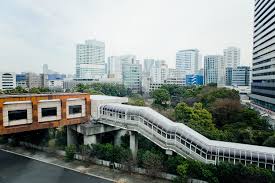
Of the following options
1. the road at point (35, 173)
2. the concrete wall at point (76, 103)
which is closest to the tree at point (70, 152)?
the road at point (35, 173)

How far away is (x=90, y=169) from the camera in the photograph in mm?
31312

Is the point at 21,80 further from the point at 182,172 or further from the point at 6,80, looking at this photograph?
the point at 182,172

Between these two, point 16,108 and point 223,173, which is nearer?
point 223,173

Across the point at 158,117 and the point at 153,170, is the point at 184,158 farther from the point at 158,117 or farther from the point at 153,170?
the point at 158,117

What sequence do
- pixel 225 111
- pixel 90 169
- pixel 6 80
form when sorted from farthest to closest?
pixel 6 80 → pixel 225 111 → pixel 90 169

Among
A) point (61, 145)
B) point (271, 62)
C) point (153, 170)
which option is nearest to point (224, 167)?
point (153, 170)

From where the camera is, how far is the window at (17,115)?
31291mm

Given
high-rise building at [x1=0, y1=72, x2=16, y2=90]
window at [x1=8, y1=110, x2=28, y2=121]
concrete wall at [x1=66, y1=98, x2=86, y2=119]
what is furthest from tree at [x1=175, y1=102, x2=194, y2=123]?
high-rise building at [x1=0, y1=72, x2=16, y2=90]

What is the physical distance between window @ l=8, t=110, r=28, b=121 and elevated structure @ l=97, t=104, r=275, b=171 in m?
11.7

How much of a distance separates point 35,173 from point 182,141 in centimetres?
1958

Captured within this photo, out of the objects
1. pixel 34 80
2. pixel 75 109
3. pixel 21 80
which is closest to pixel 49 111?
pixel 75 109

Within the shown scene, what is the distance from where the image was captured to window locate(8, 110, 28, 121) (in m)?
31.3

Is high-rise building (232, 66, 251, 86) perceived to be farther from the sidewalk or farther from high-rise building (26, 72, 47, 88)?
the sidewalk

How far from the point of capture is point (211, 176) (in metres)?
24.3
